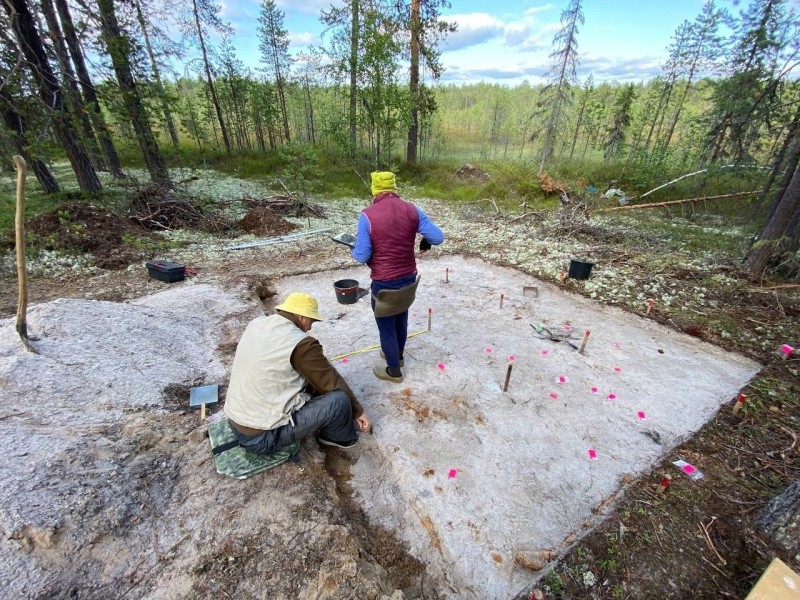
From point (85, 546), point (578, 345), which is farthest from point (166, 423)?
point (578, 345)

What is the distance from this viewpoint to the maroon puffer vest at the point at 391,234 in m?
2.78

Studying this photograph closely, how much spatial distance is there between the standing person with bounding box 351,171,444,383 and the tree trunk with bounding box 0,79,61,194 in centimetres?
583

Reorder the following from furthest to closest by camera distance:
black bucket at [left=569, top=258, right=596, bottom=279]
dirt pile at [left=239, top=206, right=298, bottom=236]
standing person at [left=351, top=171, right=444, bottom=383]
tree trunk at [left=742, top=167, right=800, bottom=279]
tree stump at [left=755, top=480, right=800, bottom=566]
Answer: dirt pile at [left=239, top=206, right=298, bottom=236] < black bucket at [left=569, top=258, right=596, bottom=279] < tree trunk at [left=742, top=167, right=800, bottom=279] < standing person at [left=351, top=171, right=444, bottom=383] < tree stump at [left=755, top=480, right=800, bottom=566]

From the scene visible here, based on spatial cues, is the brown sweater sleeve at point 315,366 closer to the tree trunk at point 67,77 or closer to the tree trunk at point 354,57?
the tree trunk at point 67,77

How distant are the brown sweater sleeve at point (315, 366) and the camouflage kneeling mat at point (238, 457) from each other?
49 centimetres

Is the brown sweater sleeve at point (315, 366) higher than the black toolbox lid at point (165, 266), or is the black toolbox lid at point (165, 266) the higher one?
the brown sweater sleeve at point (315, 366)

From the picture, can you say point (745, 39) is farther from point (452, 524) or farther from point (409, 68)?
point (452, 524)

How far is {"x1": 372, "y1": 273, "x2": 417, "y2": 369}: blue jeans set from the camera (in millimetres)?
3015

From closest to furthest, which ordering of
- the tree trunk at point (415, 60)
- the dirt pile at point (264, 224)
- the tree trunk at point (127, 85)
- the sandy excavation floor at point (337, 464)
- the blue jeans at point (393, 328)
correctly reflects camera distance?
the sandy excavation floor at point (337, 464), the blue jeans at point (393, 328), the tree trunk at point (127, 85), the dirt pile at point (264, 224), the tree trunk at point (415, 60)

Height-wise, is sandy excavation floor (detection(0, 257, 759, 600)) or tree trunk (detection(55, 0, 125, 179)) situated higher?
tree trunk (detection(55, 0, 125, 179))

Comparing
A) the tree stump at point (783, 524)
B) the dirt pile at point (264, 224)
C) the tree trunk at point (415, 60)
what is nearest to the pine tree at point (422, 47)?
the tree trunk at point (415, 60)

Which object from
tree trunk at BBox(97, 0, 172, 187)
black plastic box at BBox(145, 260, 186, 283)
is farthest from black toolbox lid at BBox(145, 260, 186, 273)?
tree trunk at BBox(97, 0, 172, 187)

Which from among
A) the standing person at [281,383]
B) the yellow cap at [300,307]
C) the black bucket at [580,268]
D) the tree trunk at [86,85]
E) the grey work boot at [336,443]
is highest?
the tree trunk at [86,85]

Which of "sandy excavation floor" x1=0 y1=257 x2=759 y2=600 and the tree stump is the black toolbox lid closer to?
"sandy excavation floor" x1=0 y1=257 x2=759 y2=600
